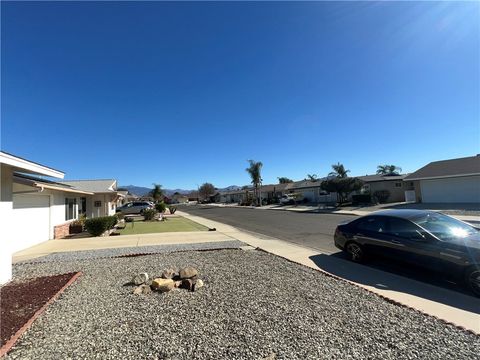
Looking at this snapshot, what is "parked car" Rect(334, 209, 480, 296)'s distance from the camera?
5656 millimetres

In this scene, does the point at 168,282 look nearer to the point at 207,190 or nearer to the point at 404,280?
the point at 404,280

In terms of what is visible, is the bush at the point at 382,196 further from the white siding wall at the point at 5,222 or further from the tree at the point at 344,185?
the white siding wall at the point at 5,222

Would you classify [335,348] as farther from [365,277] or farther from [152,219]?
[152,219]

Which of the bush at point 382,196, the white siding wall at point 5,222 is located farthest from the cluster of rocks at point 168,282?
the bush at point 382,196

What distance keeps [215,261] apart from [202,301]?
329 cm

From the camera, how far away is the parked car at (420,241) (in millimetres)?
5656

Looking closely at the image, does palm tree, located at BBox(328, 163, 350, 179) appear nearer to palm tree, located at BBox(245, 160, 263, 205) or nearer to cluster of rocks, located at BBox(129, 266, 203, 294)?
palm tree, located at BBox(245, 160, 263, 205)

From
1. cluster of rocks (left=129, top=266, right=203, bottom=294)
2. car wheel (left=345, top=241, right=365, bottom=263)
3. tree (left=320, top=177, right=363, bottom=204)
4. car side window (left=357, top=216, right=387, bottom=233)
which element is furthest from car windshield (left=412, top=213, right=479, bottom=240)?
tree (left=320, top=177, right=363, bottom=204)

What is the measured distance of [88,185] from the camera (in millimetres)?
27500

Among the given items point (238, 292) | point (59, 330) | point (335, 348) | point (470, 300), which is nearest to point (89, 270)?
point (59, 330)

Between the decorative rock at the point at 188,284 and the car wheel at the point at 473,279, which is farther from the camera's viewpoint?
the decorative rock at the point at 188,284

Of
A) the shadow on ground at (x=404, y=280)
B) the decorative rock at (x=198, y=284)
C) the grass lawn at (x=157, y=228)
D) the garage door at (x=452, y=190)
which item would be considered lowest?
the shadow on ground at (x=404, y=280)

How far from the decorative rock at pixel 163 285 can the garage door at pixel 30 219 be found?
825cm

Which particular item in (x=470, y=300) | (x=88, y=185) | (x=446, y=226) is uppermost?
(x=88, y=185)
